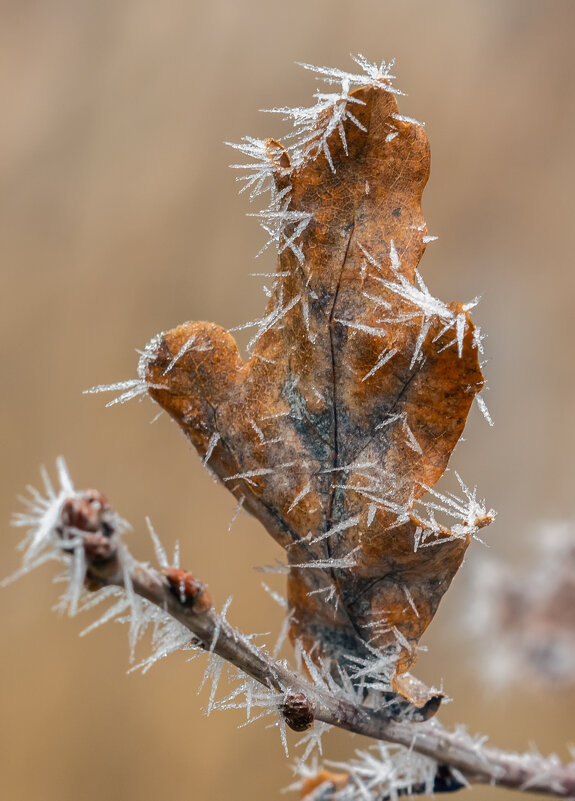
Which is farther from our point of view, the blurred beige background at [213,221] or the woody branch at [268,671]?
the blurred beige background at [213,221]

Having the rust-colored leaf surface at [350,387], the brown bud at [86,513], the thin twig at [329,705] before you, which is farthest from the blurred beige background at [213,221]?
the brown bud at [86,513]

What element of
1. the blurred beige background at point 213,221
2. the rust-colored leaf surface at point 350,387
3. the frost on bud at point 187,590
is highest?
the blurred beige background at point 213,221

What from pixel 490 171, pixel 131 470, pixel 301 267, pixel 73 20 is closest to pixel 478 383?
pixel 301 267

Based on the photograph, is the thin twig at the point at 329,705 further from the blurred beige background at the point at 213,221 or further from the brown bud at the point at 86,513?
the blurred beige background at the point at 213,221

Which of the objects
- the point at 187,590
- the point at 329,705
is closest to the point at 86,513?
the point at 187,590

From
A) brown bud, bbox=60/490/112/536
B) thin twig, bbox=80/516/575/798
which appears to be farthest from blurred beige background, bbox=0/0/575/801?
brown bud, bbox=60/490/112/536

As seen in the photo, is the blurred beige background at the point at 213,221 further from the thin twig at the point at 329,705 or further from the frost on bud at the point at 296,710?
the frost on bud at the point at 296,710

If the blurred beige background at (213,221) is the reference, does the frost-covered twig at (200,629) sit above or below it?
below
